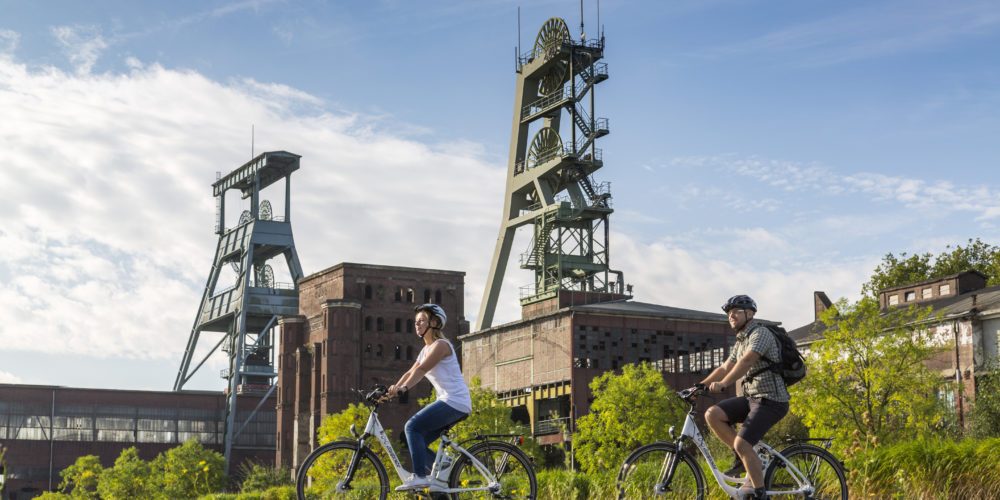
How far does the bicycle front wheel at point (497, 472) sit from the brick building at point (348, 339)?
98676 millimetres

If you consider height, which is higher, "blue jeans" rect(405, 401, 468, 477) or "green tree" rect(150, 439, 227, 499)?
"blue jeans" rect(405, 401, 468, 477)

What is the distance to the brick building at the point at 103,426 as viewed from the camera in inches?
4840

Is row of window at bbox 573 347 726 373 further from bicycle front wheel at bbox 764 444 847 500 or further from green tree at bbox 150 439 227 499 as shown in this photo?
bicycle front wheel at bbox 764 444 847 500

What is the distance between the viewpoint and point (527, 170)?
351 ft

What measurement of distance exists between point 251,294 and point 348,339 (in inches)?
1014

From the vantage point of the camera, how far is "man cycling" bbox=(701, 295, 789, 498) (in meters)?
13.3

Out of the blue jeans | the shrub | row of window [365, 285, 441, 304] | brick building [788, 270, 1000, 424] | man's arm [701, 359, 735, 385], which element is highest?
row of window [365, 285, 441, 304]

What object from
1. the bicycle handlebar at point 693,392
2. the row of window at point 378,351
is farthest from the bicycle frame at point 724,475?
the row of window at point 378,351

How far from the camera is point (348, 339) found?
381ft

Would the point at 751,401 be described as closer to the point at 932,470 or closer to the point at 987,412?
the point at 932,470

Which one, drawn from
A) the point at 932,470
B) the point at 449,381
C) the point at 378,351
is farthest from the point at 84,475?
the point at 449,381

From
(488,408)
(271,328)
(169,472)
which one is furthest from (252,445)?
(488,408)

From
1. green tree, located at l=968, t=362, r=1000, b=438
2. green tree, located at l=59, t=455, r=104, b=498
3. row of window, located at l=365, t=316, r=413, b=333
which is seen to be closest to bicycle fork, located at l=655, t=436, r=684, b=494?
green tree, located at l=968, t=362, r=1000, b=438

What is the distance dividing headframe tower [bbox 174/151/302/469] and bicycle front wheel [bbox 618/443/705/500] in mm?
121217
